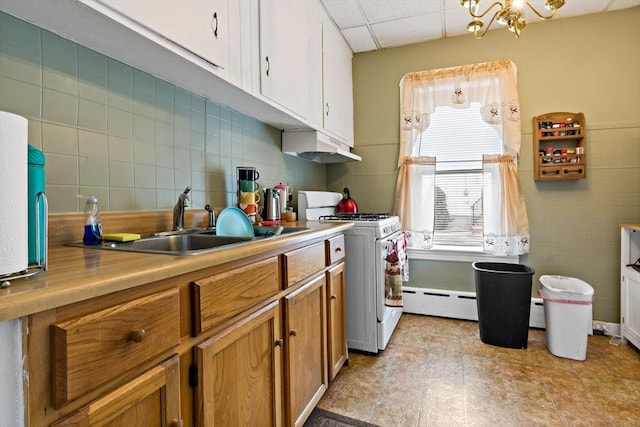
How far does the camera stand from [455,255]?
3023mm

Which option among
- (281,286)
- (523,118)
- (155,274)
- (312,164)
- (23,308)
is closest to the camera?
(23,308)

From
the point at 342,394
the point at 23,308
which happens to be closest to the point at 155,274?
the point at 23,308

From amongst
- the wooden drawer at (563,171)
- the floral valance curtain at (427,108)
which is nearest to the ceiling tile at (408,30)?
the floral valance curtain at (427,108)

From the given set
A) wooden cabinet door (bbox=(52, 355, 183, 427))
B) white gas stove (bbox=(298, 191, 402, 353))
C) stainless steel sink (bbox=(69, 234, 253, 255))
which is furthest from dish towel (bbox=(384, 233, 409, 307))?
wooden cabinet door (bbox=(52, 355, 183, 427))

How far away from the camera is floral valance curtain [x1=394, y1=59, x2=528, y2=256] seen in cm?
282

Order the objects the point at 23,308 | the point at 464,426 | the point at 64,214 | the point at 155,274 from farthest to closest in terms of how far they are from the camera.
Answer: the point at 464,426 < the point at 64,214 < the point at 155,274 < the point at 23,308

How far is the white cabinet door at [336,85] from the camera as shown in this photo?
2588 millimetres

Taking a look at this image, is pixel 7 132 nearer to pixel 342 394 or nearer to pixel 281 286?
pixel 281 286

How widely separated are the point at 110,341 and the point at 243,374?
530 millimetres

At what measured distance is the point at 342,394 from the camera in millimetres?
1861

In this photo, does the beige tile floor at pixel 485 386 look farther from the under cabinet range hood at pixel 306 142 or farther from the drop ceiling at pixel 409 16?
the drop ceiling at pixel 409 16

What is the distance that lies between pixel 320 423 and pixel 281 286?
79cm

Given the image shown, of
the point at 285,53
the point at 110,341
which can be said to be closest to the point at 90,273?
the point at 110,341

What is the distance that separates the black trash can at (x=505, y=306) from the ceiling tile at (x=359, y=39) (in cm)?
220
